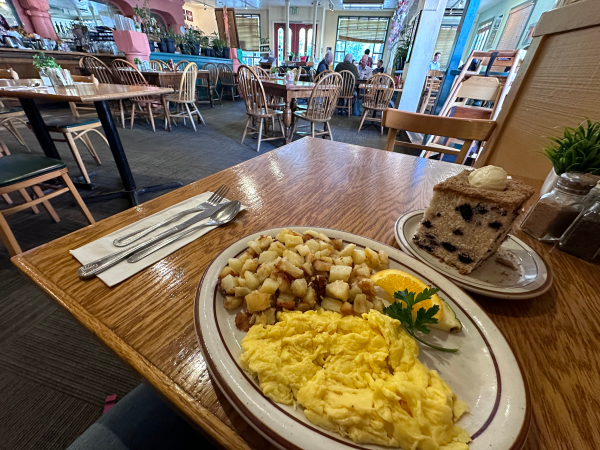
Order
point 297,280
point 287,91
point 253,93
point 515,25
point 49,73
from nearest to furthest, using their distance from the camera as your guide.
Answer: point 297,280, point 49,73, point 287,91, point 253,93, point 515,25

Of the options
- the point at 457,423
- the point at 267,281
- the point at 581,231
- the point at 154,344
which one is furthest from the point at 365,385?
the point at 581,231

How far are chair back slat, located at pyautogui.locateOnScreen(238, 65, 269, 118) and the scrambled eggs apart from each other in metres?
3.73

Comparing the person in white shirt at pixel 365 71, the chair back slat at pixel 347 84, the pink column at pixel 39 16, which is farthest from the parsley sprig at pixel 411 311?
the pink column at pixel 39 16

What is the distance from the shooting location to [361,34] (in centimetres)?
1418

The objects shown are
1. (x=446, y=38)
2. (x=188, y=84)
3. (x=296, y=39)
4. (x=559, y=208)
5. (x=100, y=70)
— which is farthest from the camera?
(x=296, y=39)

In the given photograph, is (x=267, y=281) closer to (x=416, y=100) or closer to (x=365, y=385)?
(x=365, y=385)

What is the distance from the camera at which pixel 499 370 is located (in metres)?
0.34

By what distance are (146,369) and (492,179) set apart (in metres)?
0.74

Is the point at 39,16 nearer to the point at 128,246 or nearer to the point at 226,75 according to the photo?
the point at 226,75

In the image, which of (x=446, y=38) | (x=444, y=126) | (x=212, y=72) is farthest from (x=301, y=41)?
(x=444, y=126)

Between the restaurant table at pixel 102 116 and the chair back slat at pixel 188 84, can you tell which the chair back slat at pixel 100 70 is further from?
the restaurant table at pixel 102 116

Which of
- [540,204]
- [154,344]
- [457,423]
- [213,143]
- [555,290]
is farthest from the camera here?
[213,143]

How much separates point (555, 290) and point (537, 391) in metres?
0.30

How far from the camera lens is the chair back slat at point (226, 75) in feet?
24.6
